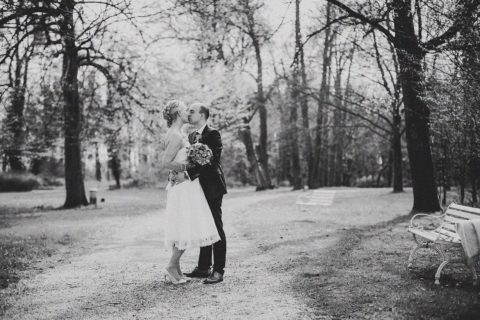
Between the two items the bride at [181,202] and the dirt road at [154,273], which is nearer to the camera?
the dirt road at [154,273]

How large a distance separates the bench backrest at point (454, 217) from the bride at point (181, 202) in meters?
2.99

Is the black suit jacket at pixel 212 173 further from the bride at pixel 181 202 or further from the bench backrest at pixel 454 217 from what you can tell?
the bench backrest at pixel 454 217

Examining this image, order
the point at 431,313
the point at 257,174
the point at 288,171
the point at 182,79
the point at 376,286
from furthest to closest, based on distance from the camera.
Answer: the point at 288,171
the point at 257,174
the point at 182,79
the point at 376,286
the point at 431,313

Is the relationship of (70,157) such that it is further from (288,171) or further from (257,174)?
(288,171)

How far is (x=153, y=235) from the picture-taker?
10.5 m

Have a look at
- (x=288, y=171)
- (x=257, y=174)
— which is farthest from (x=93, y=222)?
(x=288, y=171)

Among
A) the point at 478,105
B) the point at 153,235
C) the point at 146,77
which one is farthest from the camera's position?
the point at 146,77

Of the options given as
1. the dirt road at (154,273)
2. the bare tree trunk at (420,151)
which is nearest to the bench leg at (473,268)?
the dirt road at (154,273)

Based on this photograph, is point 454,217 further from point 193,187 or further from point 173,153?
point 173,153

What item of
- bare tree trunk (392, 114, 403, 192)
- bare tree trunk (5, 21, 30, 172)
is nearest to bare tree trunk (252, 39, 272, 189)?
bare tree trunk (392, 114, 403, 192)

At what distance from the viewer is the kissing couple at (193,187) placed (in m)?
5.59

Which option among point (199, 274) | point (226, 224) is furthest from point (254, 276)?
point (226, 224)

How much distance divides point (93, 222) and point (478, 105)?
10227 mm

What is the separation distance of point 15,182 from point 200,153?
28.3m
